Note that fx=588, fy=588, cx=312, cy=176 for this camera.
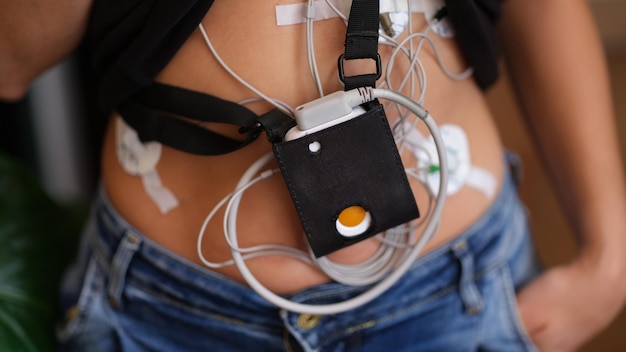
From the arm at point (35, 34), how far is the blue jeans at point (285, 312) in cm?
19

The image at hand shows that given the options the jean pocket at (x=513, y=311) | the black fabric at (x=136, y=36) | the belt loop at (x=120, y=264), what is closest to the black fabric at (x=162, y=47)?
the black fabric at (x=136, y=36)

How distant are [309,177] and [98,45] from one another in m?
0.31

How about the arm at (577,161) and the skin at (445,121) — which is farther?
the arm at (577,161)

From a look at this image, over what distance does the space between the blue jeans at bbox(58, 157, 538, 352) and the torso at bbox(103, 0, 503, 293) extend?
23 mm

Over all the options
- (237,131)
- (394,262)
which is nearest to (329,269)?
(394,262)

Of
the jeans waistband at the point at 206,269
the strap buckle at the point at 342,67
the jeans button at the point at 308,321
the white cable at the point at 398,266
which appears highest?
the strap buckle at the point at 342,67

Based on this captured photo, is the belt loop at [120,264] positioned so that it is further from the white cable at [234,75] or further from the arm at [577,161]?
the arm at [577,161]

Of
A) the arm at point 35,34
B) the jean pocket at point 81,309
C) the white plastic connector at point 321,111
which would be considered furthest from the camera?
the jean pocket at point 81,309

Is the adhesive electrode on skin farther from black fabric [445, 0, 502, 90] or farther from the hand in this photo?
the hand

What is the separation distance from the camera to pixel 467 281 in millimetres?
724

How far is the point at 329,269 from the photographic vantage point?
0.64 m

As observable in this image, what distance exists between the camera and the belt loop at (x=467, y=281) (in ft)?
2.34

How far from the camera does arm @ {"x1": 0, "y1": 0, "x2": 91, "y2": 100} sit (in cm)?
64

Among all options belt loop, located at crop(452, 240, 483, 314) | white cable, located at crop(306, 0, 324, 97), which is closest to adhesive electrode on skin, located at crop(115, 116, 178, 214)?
white cable, located at crop(306, 0, 324, 97)
